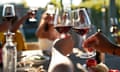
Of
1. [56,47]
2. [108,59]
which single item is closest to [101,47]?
[56,47]

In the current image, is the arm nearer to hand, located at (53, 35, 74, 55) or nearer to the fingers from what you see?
the fingers

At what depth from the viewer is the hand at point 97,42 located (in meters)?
1.15

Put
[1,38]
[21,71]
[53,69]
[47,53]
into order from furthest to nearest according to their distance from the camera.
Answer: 1. [1,38]
2. [47,53]
3. [21,71]
4. [53,69]

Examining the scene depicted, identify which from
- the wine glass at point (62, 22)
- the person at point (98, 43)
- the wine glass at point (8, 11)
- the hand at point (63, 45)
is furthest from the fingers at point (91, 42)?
the wine glass at point (8, 11)

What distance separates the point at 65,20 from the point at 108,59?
744mm

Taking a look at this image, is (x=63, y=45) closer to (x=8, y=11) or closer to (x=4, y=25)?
(x=8, y=11)

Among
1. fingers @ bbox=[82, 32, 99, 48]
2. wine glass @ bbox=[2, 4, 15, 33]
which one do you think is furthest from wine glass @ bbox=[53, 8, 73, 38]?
wine glass @ bbox=[2, 4, 15, 33]

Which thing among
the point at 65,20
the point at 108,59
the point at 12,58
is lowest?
the point at 108,59

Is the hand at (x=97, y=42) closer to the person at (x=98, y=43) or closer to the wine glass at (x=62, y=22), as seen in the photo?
the person at (x=98, y=43)

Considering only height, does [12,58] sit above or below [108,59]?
above

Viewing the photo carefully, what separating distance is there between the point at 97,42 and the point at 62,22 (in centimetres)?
18

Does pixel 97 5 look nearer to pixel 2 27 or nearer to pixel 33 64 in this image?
pixel 2 27

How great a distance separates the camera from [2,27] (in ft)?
7.30

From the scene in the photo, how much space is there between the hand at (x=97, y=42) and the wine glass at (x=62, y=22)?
12 cm
